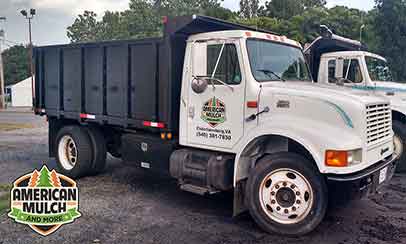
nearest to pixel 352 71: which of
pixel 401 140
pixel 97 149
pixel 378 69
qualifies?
pixel 378 69

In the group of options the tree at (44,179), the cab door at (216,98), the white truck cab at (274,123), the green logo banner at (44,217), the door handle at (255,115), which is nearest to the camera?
the white truck cab at (274,123)

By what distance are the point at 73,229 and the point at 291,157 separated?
289cm

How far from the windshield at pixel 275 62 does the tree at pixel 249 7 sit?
126 ft

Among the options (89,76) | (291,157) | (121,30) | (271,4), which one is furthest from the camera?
(121,30)

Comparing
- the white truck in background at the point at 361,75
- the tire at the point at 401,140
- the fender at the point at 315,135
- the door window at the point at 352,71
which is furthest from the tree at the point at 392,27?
the fender at the point at 315,135

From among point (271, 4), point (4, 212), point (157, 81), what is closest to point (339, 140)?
point (157, 81)

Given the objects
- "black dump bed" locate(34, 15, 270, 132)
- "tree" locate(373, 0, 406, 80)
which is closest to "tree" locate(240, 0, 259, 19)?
"tree" locate(373, 0, 406, 80)

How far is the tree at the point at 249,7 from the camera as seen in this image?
143 feet

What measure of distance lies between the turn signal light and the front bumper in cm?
15

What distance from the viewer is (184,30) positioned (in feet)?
19.3

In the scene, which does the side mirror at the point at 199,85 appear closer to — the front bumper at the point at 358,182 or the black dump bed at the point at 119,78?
the black dump bed at the point at 119,78

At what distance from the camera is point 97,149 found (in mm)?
7703

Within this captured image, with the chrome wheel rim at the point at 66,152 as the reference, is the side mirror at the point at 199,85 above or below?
above

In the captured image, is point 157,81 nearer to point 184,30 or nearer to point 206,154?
point 184,30
